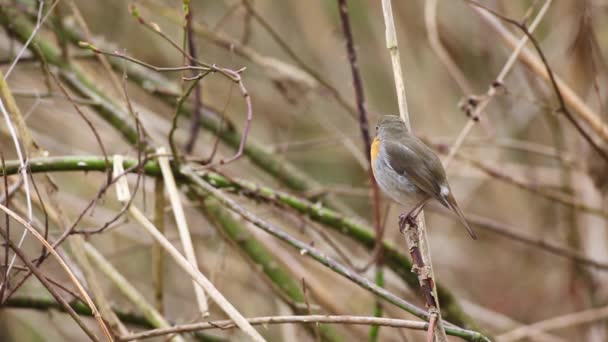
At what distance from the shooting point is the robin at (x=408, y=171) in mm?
2727

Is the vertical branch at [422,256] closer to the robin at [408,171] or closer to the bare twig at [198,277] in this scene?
the robin at [408,171]

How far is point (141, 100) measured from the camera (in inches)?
205

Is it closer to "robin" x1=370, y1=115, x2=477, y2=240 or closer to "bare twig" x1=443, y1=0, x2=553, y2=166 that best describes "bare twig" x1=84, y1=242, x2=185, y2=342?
"robin" x1=370, y1=115, x2=477, y2=240

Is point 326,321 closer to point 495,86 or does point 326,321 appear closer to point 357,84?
point 495,86

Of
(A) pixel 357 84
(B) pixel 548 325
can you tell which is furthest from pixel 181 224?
(B) pixel 548 325

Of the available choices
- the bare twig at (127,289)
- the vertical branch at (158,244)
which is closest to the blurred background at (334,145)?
the vertical branch at (158,244)

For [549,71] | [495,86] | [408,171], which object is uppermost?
[549,71]

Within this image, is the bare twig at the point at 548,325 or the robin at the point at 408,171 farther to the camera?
the bare twig at the point at 548,325

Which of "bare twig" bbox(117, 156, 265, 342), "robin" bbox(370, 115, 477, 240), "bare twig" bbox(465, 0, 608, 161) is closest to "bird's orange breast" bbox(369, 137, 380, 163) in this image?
"robin" bbox(370, 115, 477, 240)

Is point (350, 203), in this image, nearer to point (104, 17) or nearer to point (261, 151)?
point (104, 17)

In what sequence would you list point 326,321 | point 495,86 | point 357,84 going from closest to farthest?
point 326,321 → point 495,86 → point 357,84

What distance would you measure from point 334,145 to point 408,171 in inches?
91.5

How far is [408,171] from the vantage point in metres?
2.78

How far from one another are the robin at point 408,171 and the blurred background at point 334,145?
0.83 ft
